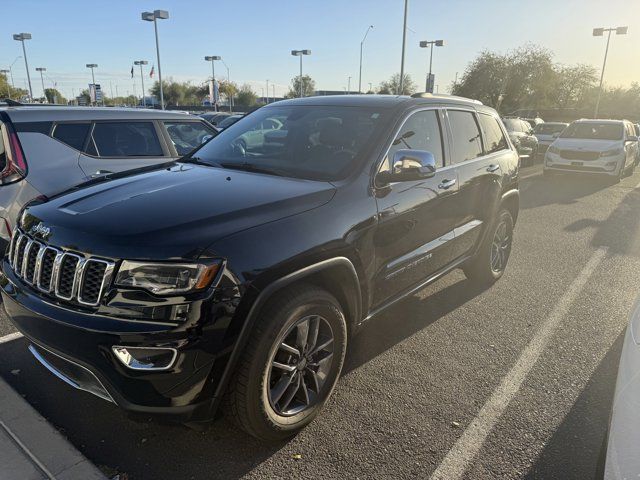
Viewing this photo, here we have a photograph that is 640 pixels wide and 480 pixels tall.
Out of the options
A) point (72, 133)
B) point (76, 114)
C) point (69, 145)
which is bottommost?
point (69, 145)

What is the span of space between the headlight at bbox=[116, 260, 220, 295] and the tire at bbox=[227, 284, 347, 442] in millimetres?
375

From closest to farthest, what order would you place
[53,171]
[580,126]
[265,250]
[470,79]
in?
[265,250]
[53,171]
[580,126]
[470,79]

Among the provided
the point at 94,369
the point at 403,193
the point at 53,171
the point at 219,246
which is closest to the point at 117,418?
the point at 94,369

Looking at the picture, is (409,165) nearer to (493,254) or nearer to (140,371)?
(140,371)

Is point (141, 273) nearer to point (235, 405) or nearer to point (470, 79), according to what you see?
point (235, 405)

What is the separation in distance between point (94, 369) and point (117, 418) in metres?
0.89

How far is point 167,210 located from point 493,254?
12.4ft

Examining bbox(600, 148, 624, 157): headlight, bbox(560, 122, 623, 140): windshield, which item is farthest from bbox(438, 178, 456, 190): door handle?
bbox(560, 122, 623, 140): windshield

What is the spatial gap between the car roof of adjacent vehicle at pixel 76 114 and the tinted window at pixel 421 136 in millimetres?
3413

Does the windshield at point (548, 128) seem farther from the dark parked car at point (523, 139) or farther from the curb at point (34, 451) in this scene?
the curb at point (34, 451)

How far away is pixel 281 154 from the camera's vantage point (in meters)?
3.44

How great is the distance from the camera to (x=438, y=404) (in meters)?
3.07

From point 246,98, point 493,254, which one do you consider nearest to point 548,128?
point 493,254

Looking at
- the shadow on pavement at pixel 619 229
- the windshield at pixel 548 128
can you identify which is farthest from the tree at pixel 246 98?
the shadow on pavement at pixel 619 229
